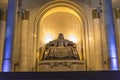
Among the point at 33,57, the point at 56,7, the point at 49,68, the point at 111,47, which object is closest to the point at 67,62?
the point at 49,68

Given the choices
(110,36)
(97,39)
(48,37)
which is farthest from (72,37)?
(110,36)

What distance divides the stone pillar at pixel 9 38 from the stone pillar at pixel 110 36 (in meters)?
5.31

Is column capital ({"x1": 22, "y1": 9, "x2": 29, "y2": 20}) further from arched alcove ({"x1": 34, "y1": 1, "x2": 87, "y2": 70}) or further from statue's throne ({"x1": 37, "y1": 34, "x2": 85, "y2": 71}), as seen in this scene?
statue's throne ({"x1": 37, "y1": 34, "x2": 85, "y2": 71})

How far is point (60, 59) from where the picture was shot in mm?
15984

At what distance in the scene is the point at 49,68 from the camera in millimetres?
15820

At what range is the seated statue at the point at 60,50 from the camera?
16.0 m

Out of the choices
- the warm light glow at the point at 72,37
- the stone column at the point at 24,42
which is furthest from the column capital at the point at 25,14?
the warm light glow at the point at 72,37

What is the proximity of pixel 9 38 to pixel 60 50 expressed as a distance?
403 cm

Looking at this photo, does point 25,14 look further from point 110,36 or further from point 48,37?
point 110,36

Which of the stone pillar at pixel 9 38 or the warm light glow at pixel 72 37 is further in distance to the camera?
the warm light glow at pixel 72 37

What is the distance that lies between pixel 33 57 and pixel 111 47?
544 centimetres

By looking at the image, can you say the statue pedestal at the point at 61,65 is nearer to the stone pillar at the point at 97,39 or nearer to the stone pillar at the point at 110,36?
the stone pillar at the point at 97,39

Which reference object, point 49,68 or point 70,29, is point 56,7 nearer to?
point 70,29

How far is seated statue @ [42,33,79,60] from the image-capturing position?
16016 millimetres
